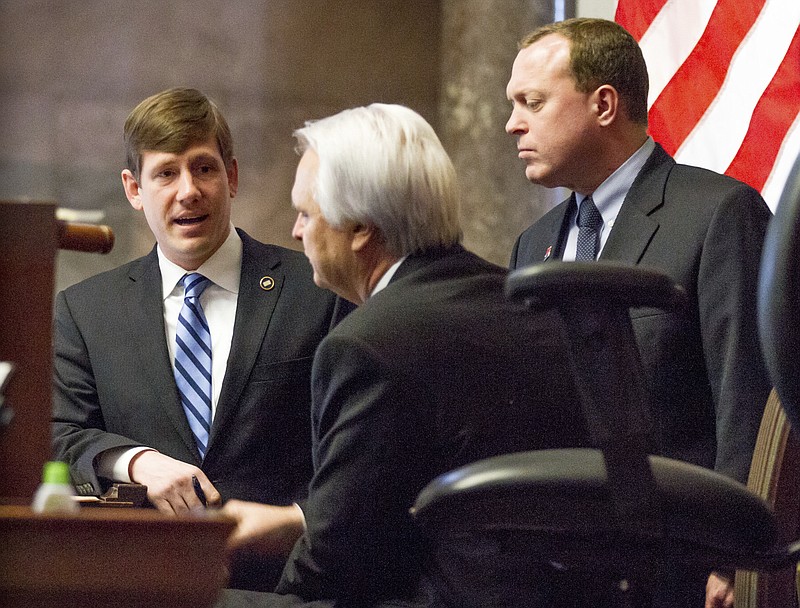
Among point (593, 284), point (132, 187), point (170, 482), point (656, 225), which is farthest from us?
point (132, 187)

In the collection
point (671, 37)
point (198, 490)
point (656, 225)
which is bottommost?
point (198, 490)

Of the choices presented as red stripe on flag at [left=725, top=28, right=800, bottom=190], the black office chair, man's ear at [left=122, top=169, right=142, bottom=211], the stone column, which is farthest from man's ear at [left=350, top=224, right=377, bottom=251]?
the stone column

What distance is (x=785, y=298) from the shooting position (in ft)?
3.64

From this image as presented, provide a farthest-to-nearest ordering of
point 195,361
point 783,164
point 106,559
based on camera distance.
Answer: point 783,164, point 195,361, point 106,559

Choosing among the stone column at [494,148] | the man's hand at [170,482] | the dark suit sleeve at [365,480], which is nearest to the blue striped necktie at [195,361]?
the man's hand at [170,482]

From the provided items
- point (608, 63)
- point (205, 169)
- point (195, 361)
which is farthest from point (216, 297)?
point (608, 63)

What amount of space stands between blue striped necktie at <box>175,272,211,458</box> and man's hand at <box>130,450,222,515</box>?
0.51ft

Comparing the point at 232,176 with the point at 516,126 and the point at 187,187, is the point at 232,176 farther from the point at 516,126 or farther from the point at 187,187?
the point at 516,126

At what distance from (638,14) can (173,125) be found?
5.66 feet

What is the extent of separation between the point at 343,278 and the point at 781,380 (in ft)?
3.34

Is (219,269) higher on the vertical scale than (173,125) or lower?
lower

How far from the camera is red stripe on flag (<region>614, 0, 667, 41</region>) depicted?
12.5 feet

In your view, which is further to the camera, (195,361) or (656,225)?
(195,361)

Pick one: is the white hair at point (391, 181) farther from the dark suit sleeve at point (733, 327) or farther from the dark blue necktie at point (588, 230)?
the dark blue necktie at point (588, 230)
